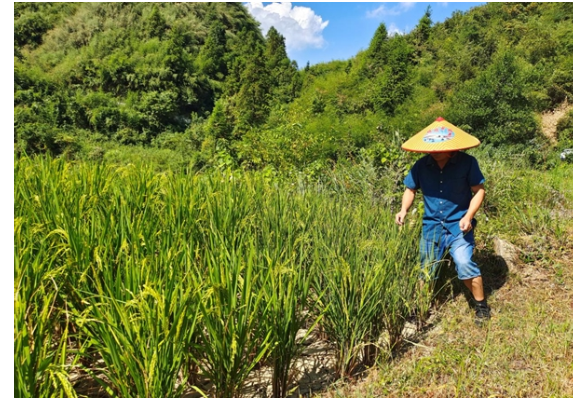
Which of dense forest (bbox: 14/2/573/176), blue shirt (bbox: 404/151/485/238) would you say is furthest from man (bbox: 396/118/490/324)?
dense forest (bbox: 14/2/573/176)

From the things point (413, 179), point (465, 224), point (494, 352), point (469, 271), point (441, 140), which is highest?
point (441, 140)

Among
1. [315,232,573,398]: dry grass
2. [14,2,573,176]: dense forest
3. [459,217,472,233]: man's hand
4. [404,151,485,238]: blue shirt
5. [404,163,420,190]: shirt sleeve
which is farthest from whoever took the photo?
[14,2,573,176]: dense forest

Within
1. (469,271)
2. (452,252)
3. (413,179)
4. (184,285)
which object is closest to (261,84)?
(413,179)

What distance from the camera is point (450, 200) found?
2.36m

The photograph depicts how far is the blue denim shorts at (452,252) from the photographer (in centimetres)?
226

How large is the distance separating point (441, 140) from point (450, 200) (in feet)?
1.26

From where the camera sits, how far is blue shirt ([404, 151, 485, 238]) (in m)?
2.33

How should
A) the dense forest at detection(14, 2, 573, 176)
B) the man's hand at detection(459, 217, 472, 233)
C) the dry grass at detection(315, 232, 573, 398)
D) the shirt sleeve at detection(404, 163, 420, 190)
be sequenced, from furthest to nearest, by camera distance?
the dense forest at detection(14, 2, 573, 176) → the shirt sleeve at detection(404, 163, 420, 190) → the man's hand at detection(459, 217, 472, 233) → the dry grass at detection(315, 232, 573, 398)

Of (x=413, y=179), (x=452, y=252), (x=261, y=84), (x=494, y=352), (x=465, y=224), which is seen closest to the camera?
(x=494, y=352)

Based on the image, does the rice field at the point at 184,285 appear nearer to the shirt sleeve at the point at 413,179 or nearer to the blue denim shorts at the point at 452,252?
the blue denim shorts at the point at 452,252

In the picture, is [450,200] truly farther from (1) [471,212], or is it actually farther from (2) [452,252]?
(2) [452,252]

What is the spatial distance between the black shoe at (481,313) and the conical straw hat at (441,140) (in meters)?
0.98

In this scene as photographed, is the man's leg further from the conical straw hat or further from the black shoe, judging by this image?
the conical straw hat
